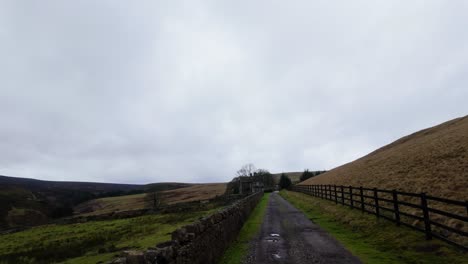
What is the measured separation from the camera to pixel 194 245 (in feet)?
25.7

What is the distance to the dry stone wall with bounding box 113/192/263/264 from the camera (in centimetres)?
531

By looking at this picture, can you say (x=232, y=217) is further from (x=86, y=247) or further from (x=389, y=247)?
(x=86, y=247)

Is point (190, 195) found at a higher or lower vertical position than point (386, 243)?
lower

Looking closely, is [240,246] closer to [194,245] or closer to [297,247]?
[297,247]

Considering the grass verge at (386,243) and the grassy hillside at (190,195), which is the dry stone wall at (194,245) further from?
the grassy hillside at (190,195)

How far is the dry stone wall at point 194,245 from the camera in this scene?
5.31m

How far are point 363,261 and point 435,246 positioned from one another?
2.42m

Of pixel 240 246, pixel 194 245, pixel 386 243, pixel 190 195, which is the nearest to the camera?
pixel 194 245

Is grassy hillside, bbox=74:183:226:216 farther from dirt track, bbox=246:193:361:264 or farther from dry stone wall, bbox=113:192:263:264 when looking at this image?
dry stone wall, bbox=113:192:263:264

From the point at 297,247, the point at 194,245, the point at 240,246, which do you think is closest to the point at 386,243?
the point at 297,247

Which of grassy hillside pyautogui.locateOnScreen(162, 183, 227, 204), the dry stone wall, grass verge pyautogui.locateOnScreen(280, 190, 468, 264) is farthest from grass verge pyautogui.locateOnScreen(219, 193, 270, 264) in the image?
grassy hillside pyautogui.locateOnScreen(162, 183, 227, 204)

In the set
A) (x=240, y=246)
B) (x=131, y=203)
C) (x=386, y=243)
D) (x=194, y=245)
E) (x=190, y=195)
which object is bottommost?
(x=131, y=203)

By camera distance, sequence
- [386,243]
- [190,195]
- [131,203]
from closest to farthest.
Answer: [386,243]
[131,203]
[190,195]

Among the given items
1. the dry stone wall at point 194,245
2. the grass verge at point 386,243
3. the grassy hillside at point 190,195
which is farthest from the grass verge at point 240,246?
the grassy hillside at point 190,195
